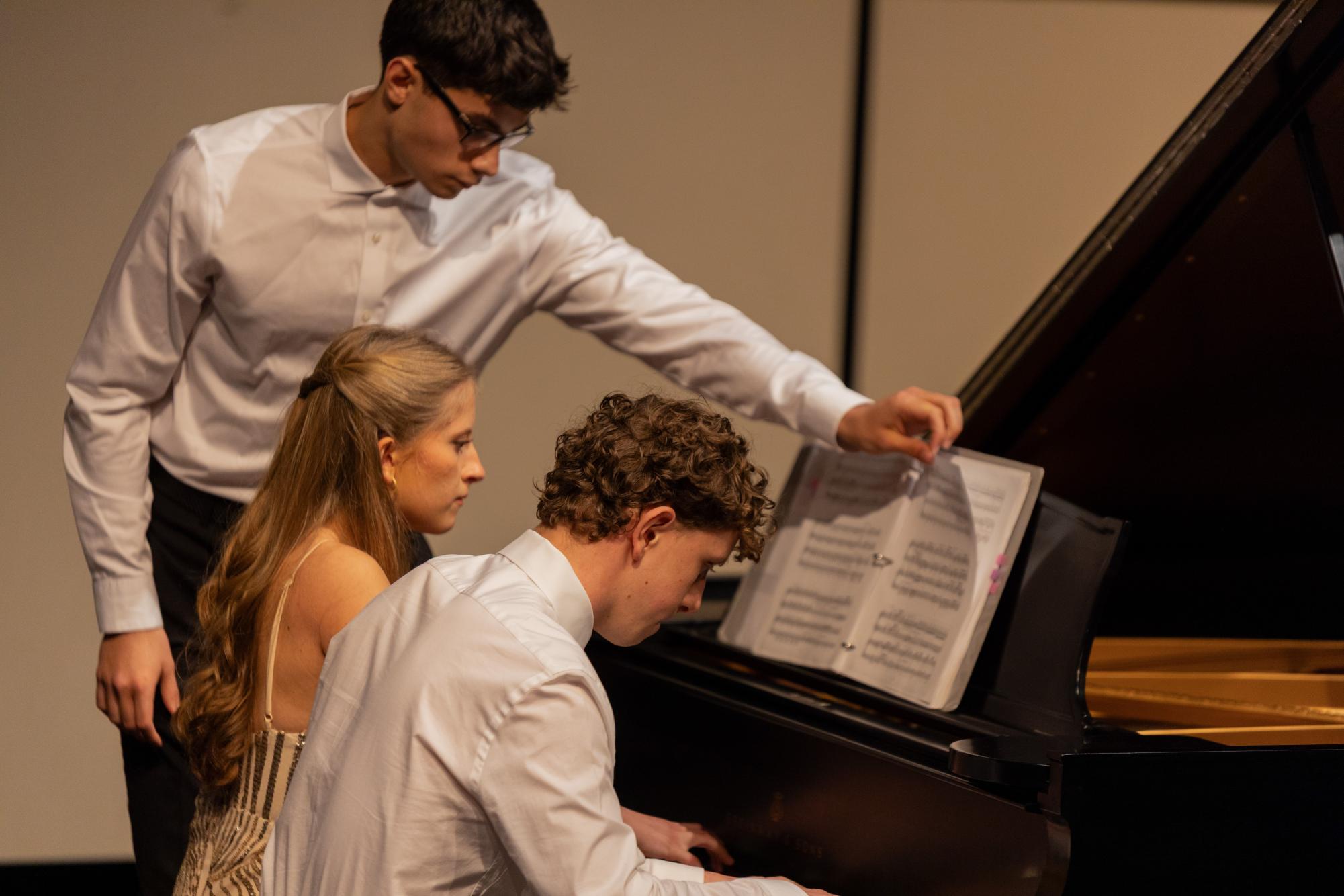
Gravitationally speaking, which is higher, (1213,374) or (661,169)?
(661,169)

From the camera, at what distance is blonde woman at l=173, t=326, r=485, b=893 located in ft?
5.36

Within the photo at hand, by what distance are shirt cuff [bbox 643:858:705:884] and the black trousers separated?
2.69 feet

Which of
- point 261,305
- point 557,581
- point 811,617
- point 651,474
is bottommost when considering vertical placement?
point 811,617

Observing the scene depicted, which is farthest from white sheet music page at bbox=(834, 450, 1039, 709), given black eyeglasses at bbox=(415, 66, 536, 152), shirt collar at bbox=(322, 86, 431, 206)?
shirt collar at bbox=(322, 86, 431, 206)

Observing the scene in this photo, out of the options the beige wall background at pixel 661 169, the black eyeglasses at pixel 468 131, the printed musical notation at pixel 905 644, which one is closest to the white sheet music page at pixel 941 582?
the printed musical notation at pixel 905 644

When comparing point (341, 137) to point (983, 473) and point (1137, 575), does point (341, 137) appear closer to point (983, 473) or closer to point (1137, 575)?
point (983, 473)

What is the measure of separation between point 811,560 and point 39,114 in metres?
2.29

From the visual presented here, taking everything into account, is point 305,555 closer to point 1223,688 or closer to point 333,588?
point 333,588

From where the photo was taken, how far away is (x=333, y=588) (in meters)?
1.60

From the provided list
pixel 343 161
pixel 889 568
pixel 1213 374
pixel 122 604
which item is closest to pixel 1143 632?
pixel 1213 374

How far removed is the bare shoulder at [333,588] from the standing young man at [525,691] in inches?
8.9

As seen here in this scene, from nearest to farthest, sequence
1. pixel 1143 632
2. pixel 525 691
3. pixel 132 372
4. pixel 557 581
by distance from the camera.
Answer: pixel 525 691 → pixel 557 581 → pixel 132 372 → pixel 1143 632

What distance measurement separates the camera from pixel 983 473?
1.95 meters

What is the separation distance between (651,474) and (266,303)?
101 centimetres
